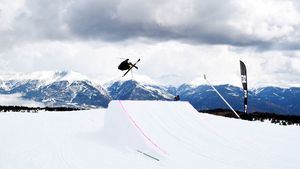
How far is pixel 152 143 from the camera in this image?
65.3 ft

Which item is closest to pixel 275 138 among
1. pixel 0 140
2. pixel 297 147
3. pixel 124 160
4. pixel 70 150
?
pixel 297 147

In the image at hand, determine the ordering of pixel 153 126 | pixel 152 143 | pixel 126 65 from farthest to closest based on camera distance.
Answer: pixel 126 65 < pixel 153 126 < pixel 152 143

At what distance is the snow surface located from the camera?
17083 millimetres

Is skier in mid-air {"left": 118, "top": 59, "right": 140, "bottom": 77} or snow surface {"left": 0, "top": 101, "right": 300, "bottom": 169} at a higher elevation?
skier in mid-air {"left": 118, "top": 59, "right": 140, "bottom": 77}

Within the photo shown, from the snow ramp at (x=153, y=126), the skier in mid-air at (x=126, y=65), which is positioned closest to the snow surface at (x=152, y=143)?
the snow ramp at (x=153, y=126)

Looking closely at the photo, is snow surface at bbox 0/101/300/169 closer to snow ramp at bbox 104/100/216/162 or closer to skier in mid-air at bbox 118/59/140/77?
snow ramp at bbox 104/100/216/162

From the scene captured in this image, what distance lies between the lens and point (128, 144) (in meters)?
21.0

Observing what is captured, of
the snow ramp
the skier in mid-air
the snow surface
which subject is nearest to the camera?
the snow surface

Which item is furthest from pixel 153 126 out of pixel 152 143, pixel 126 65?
pixel 126 65

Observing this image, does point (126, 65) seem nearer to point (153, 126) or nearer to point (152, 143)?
point (153, 126)

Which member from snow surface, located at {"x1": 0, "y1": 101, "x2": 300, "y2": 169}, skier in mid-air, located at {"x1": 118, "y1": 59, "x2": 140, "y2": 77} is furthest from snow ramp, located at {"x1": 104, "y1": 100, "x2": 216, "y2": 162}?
skier in mid-air, located at {"x1": 118, "y1": 59, "x2": 140, "y2": 77}

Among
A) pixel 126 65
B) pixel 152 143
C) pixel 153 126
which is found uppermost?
pixel 126 65

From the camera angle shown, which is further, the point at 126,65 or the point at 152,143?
the point at 126,65

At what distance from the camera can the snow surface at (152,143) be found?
17.1m
